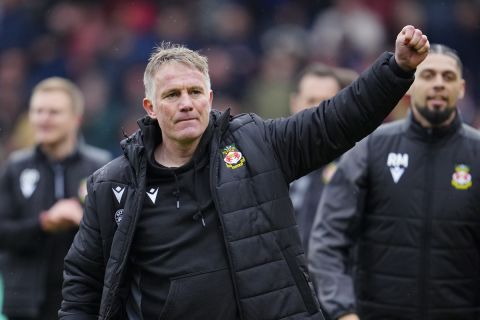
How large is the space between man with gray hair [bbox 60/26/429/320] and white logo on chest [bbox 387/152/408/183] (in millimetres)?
1529

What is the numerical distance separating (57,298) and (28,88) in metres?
7.85

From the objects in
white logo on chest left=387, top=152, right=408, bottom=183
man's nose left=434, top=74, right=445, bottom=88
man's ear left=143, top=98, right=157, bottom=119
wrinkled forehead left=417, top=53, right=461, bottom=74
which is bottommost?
white logo on chest left=387, top=152, right=408, bottom=183

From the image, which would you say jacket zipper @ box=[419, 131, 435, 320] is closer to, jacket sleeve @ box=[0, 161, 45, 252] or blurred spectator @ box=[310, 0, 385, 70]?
jacket sleeve @ box=[0, 161, 45, 252]

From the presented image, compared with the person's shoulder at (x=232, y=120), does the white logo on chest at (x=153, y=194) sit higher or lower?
lower

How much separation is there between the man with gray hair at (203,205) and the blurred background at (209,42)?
912 cm

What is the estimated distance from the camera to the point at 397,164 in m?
6.46

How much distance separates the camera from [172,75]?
16.8ft

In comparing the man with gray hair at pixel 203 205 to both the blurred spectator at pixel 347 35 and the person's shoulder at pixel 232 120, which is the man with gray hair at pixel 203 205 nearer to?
the person's shoulder at pixel 232 120

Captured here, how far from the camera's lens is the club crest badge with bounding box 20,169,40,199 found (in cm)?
834

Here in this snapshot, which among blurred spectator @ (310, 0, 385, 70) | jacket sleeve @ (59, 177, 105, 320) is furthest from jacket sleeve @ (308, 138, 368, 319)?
blurred spectator @ (310, 0, 385, 70)

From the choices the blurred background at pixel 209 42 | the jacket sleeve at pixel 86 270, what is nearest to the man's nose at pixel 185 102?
the jacket sleeve at pixel 86 270

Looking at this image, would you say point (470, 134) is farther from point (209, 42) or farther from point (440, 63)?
point (209, 42)

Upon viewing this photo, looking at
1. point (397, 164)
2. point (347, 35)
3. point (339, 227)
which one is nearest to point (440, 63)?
point (397, 164)

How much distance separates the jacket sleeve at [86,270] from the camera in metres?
5.20
